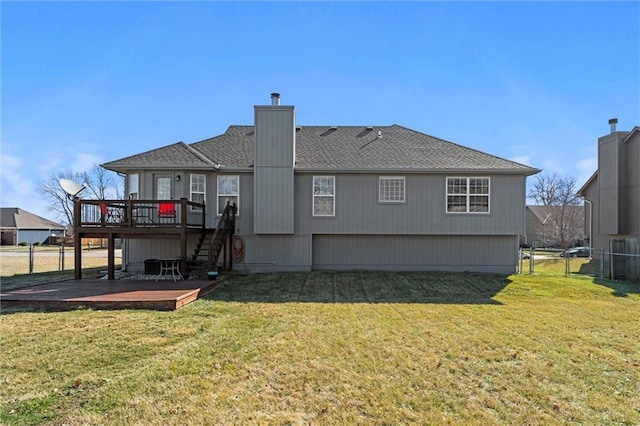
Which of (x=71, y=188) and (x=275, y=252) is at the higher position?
(x=71, y=188)

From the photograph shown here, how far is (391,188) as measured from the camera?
508 inches

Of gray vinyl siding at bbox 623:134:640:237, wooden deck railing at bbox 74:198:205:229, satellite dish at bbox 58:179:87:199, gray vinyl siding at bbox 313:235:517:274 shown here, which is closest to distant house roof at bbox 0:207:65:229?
satellite dish at bbox 58:179:87:199

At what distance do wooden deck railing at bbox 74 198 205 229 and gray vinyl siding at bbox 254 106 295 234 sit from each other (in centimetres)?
218

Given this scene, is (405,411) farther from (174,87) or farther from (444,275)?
(174,87)

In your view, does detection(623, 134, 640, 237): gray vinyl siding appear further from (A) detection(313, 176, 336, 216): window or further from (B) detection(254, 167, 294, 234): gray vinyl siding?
(B) detection(254, 167, 294, 234): gray vinyl siding

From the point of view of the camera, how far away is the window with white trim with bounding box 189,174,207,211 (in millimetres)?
12633

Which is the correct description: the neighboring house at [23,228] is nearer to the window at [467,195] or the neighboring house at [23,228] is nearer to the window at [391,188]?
the window at [391,188]

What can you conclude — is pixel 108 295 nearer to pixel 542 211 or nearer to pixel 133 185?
pixel 133 185

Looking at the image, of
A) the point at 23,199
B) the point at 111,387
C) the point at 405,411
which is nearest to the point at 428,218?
the point at 405,411

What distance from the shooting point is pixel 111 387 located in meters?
3.87

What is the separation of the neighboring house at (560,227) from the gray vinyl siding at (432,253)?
84.7 feet

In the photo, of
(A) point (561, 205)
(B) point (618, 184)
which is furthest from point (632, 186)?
(A) point (561, 205)

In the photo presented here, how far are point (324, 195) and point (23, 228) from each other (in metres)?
55.0

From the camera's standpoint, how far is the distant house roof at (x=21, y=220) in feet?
160
